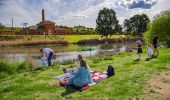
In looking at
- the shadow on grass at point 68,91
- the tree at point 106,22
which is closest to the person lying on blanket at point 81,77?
the shadow on grass at point 68,91

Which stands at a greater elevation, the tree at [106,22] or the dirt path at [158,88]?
the tree at [106,22]

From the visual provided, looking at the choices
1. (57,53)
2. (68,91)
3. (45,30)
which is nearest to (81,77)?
(68,91)

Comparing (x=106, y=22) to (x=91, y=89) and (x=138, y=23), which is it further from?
(x=91, y=89)

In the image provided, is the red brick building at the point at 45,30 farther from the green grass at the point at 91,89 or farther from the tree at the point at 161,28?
the green grass at the point at 91,89

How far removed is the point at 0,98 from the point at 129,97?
5962mm

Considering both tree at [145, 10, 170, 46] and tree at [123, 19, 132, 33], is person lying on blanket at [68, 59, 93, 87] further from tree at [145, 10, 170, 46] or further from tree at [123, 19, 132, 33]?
tree at [123, 19, 132, 33]

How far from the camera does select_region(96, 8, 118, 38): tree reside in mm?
110188

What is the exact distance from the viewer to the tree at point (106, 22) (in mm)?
110188

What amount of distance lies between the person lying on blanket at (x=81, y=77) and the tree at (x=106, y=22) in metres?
95.1

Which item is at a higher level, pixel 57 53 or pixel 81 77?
pixel 81 77

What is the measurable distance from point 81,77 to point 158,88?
3.90 m

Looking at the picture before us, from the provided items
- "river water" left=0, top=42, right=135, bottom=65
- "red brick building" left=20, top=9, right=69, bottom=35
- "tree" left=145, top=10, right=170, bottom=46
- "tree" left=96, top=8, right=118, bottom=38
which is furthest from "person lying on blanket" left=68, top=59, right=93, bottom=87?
"red brick building" left=20, top=9, right=69, bottom=35

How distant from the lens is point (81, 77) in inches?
600

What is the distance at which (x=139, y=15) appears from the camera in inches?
5103
